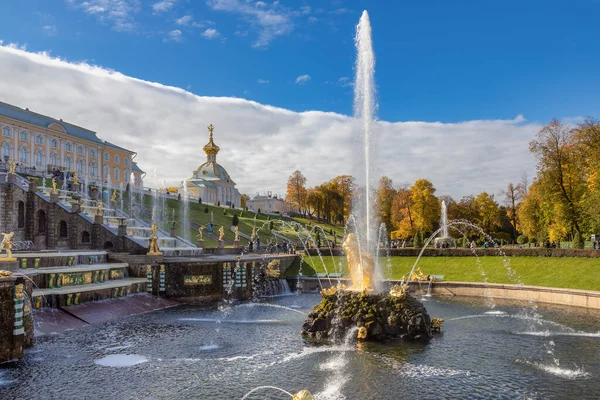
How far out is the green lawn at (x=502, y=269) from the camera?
84.4 feet

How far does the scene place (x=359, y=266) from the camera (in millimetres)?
17516

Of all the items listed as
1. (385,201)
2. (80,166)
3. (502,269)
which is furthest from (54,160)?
(502,269)

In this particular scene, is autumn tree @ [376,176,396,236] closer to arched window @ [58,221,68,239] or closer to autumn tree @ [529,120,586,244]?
autumn tree @ [529,120,586,244]

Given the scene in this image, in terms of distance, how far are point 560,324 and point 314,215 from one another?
3467 inches

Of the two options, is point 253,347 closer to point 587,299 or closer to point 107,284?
point 107,284

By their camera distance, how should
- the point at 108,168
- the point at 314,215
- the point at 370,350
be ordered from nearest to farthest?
1. the point at 370,350
2. the point at 108,168
3. the point at 314,215

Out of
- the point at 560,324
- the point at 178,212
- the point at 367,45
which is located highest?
the point at 367,45

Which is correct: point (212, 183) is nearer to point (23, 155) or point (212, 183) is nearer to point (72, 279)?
point (23, 155)

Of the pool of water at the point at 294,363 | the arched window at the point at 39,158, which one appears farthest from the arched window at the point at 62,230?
the arched window at the point at 39,158

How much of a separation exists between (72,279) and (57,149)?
186ft

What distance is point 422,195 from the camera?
5759 centimetres

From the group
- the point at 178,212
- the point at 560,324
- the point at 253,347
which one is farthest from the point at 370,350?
the point at 178,212

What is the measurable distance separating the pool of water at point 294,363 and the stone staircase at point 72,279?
227 cm

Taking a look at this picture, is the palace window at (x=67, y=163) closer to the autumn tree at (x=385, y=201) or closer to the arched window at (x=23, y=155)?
the arched window at (x=23, y=155)
